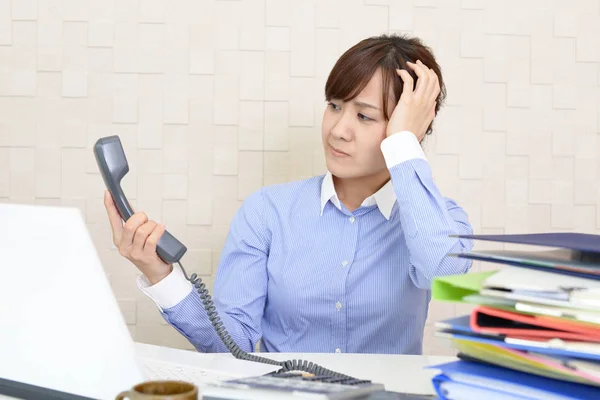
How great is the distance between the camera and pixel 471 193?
2326mm

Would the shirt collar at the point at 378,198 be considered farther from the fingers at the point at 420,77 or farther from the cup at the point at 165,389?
the cup at the point at 165,389

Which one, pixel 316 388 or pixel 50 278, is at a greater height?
pixel 50 278

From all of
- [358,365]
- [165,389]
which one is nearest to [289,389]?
[165,389]

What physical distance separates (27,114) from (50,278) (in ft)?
4.88

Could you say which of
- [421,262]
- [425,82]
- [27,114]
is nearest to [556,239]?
[421,262]

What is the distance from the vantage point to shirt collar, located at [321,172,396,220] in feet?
6.06

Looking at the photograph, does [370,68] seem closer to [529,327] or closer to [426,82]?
[426,82]

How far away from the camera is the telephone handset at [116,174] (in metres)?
1.36

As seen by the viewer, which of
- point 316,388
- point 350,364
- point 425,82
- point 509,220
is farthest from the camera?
Answer: point 509,220

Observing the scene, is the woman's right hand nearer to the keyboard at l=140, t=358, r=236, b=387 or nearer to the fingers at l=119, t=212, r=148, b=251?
the fingers at l=119, t=212, r=148, b=251

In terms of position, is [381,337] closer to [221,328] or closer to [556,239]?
[221,328]

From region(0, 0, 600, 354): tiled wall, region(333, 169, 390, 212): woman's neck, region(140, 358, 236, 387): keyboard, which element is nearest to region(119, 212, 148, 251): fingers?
region(140, 358, 236, 387): keyboard

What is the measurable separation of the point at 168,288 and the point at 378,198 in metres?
0.63

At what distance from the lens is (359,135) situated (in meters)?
1.79
